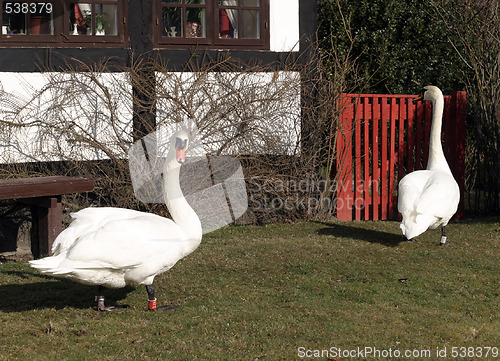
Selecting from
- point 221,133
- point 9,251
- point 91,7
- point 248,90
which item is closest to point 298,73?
point 248,90

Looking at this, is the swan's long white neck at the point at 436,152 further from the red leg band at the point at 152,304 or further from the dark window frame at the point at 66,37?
the red leg band at the point at 152,304

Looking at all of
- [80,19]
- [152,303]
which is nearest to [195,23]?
[80,19]

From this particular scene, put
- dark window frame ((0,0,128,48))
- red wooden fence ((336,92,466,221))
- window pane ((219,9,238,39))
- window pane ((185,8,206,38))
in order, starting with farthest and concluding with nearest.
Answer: red wooden fence ((336,92,466,221)), window pane ((219,9,238,39)), window pane ((185,8,206,38)), dark window frame ((0,0,128,48))

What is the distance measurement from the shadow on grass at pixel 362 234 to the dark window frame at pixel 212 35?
10.4ft

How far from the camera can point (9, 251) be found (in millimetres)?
9758

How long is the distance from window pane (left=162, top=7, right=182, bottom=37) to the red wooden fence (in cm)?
287

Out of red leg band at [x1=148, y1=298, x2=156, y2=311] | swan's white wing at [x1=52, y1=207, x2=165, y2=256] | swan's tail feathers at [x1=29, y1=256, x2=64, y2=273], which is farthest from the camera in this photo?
red leg band at [x1=148, y1=298, x2=156, y2=311]

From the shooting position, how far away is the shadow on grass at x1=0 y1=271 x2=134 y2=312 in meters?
6.28

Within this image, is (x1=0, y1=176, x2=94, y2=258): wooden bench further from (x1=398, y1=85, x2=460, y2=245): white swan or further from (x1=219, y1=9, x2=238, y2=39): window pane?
(x1=398, y1=85, x2=460, y2=245): white swan

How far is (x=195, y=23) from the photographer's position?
35.0 feet

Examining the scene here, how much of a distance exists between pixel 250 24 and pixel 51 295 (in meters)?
6.04

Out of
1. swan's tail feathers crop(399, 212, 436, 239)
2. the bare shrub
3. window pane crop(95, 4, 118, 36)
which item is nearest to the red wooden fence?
the bare shrub

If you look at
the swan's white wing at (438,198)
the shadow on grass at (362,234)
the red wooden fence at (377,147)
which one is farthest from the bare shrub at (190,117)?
the swan's white wing at (438,198)

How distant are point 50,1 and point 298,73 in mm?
3957
